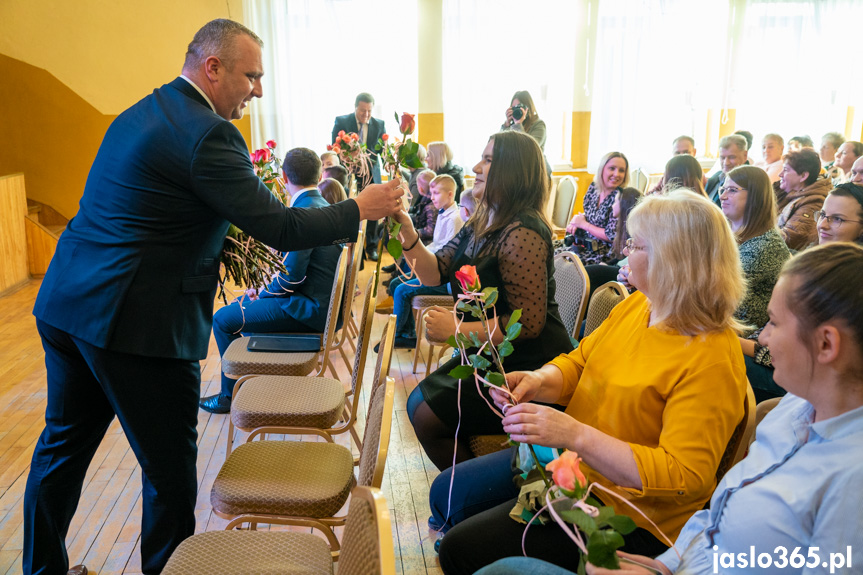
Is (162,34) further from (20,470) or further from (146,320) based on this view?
(146,320)

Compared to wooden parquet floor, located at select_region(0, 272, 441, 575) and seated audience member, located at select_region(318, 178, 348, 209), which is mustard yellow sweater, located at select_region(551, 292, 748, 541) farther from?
seated audience member, located at select_region(318, 178, 348, 209)

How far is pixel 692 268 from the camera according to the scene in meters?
1.53

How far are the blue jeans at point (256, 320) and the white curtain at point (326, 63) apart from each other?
509 centimetres

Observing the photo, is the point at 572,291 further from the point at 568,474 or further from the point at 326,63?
the point at 326,63

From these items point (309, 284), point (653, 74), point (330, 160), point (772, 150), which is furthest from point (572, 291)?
point (653, 74)

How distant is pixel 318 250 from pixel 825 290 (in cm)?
257

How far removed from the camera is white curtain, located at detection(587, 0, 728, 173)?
28.3ft

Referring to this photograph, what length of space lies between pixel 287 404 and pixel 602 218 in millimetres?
3083

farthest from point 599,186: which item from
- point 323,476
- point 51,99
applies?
point 51,99

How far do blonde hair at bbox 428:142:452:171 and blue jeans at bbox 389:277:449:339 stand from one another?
2.24 m

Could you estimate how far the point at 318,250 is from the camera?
3.33 m

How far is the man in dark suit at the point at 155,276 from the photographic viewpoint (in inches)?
72.2

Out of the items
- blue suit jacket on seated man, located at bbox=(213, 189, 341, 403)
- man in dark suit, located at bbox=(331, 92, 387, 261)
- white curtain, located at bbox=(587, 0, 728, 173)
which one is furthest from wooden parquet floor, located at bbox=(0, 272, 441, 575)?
white curtain, located at bbox=(587, 0, 728, 173)

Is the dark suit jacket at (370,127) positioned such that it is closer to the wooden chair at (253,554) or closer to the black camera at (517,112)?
the black camera at (517,112)
